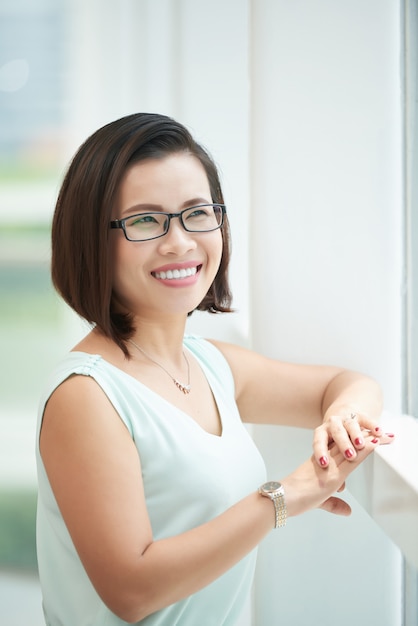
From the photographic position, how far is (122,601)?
3.58 feet

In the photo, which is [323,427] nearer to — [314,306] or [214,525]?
[214,525]

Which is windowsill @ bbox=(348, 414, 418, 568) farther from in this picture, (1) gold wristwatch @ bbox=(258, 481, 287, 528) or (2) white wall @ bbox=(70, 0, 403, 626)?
(2) white wall @ bbox=(70, 0, 403, 626)

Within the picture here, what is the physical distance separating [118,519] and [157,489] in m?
0.16

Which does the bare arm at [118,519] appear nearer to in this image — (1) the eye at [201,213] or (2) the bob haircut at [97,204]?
(2) the bob haircut at [97,204]

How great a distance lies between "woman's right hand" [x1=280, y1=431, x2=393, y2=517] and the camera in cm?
119

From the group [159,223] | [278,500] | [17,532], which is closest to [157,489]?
[278,500]

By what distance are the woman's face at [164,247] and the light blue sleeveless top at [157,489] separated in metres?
0.15

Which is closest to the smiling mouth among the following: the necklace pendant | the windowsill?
the necklace pendant

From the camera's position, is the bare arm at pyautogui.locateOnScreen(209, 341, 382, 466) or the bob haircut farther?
the bare arm at pyautogui.locateOnScreen(209, 341, 382, 466)

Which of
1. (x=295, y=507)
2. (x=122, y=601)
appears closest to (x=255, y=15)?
(x=295, y=507)

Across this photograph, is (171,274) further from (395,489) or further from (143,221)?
(395,489)

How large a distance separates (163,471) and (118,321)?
31 cm

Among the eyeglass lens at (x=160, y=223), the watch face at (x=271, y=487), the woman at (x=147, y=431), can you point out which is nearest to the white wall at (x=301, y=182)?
the woman at (x=147, y=431)

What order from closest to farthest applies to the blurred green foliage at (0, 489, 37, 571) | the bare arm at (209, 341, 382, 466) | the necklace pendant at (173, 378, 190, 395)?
the necklace pendant at (173, 378, 190, 395)
the bare arm at (209, 341, 382, 466)
the blurred green foliage at (0, 489, 37, 571)
